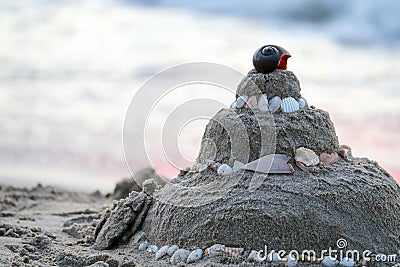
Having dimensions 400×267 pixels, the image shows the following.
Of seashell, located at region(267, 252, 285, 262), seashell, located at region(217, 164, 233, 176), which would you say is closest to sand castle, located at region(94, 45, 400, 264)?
seashell, located at region(217, 164, 233, 176)

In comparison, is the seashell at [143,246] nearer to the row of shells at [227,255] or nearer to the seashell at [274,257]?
the row of shells at [227,255]

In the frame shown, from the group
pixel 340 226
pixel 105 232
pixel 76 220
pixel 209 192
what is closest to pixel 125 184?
pixel 76 220

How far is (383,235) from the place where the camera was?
6.85m

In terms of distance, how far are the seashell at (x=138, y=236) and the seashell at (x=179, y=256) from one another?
34.1 inches

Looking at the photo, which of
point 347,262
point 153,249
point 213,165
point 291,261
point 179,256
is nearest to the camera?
point 291,261

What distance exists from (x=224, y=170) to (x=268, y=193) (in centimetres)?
65

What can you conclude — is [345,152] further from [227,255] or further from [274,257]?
[227,255]

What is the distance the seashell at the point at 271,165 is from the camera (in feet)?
22.8

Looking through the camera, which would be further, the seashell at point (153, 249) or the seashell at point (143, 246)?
the seashell at point (143, 246)

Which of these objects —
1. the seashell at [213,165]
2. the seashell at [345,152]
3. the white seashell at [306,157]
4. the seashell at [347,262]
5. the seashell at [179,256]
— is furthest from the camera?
the seashell at [345,152]

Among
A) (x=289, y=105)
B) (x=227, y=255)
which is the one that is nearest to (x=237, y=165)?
(x=289, y=105)

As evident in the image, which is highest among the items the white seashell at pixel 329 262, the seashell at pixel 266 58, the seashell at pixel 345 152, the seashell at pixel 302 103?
the seashell at pixel 266 58

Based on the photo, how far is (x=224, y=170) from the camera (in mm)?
7145

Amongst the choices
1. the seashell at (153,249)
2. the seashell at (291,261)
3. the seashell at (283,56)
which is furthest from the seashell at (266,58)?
the seashell at (153,249)
